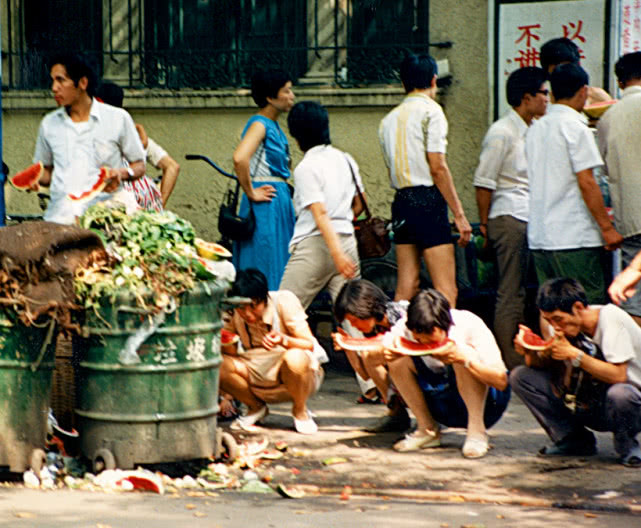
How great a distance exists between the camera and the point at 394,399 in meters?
7.29

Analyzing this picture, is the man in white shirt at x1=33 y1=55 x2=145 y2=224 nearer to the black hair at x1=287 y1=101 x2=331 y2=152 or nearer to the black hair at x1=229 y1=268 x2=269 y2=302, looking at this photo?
the black hair at x1=229 y1=268 x2=269 y2=302

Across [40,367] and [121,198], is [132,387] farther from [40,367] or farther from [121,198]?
[121,198]

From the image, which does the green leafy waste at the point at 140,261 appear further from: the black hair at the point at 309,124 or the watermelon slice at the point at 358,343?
the black hair at the point at 309,124

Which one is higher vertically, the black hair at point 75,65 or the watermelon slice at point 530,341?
the black hair at point 75,65

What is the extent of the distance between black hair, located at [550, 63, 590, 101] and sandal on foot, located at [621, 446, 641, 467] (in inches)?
88.9

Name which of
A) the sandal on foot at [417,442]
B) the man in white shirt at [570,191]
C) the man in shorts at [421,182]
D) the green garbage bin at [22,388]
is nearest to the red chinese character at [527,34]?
the man in shorts at [421,182]

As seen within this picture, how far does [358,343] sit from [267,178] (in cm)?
163

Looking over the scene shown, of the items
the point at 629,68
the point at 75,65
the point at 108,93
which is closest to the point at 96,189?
the point at 75,65

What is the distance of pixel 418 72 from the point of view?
7.99 metres

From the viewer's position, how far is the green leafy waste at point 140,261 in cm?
608

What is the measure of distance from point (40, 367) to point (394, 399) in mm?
2085

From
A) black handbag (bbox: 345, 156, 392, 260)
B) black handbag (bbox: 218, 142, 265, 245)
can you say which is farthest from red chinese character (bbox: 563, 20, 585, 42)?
black handbag (bbox: 218, 142, 265, 245)

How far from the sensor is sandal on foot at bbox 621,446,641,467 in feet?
20.7

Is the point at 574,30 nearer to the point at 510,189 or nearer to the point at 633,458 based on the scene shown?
the point at 510,189
